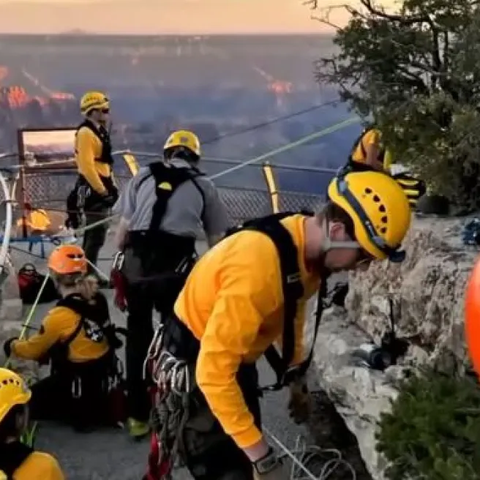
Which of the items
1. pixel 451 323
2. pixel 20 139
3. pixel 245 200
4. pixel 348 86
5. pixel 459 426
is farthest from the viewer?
pixel 20 139

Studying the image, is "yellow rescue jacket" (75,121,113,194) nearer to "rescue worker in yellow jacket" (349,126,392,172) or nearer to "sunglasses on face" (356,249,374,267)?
"rescue worker in yellow jacket" (349,126,392,172)

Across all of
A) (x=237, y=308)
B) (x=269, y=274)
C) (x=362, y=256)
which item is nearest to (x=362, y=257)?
(x=362, y=256)

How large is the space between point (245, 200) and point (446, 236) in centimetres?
575

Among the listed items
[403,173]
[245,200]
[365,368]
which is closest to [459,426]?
[365,368]

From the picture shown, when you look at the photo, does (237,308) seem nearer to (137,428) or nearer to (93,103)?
(137,428)

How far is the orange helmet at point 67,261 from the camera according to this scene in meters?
4.77

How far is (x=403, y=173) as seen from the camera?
4.91 metres

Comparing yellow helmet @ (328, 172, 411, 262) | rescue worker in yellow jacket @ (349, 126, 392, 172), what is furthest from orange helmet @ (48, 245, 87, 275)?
yellow helmet @ (328, 172, 411, 262)

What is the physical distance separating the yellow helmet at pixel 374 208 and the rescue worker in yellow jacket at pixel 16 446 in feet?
4.37

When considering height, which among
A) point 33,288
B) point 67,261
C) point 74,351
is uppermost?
point 67,261

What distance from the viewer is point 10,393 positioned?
10.9ft

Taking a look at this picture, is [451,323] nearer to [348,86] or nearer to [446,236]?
[446,236]

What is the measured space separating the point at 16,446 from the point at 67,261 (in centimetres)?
165

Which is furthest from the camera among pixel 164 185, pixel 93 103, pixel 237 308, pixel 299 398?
pixel 93 103
